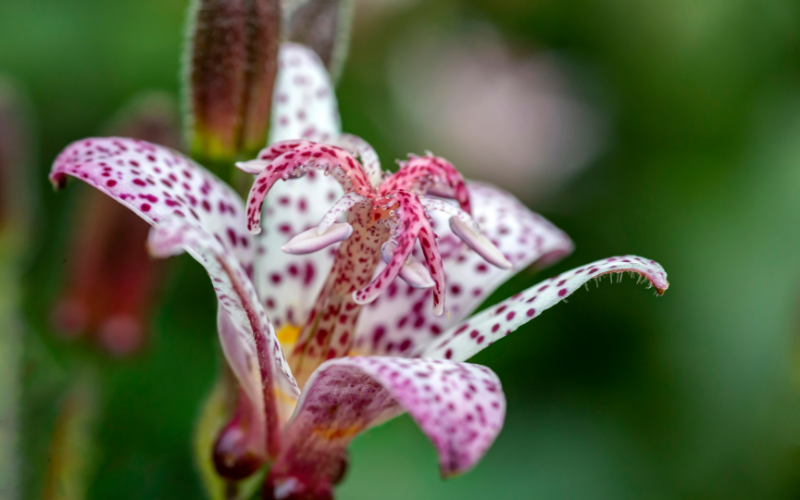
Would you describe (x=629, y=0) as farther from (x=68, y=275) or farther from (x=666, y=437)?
(x=68, y=275)

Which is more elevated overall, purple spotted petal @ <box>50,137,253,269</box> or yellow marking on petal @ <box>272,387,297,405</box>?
purple spotted petal @ <box>50,137,253,269</box>

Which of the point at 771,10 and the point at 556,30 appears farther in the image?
the point at 556,30

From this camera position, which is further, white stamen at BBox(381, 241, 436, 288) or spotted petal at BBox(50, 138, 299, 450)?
white stamen at BBox(381, 241, 436, 288)

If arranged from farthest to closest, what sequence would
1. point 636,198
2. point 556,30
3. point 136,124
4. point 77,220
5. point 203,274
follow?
Answer: 1. point 556,30
2. point 636,198
3. point 203,274
4. point 77,220
5. point 136,124

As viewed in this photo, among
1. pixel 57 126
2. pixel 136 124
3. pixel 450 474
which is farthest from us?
pixel 57 126

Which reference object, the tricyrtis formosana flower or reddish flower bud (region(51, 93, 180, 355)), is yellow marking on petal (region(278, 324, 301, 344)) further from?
reddish flower bud (region(51, 93, 180, 355))

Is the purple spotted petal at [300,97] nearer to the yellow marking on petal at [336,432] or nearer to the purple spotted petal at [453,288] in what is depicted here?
the purple spotted petal at [453,288]

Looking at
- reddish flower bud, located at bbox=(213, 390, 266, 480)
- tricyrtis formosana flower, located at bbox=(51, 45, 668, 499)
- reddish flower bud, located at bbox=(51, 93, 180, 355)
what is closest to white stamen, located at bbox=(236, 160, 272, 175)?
tricyrtis formosana flower, located at bbox=(51, 45, 668, 499)

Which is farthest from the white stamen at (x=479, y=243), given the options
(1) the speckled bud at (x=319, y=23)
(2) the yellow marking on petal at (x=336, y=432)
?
(1) the speckled bud at (x=319, y=23)

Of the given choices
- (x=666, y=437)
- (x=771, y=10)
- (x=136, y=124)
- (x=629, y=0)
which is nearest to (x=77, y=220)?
(x=136, y=124)
